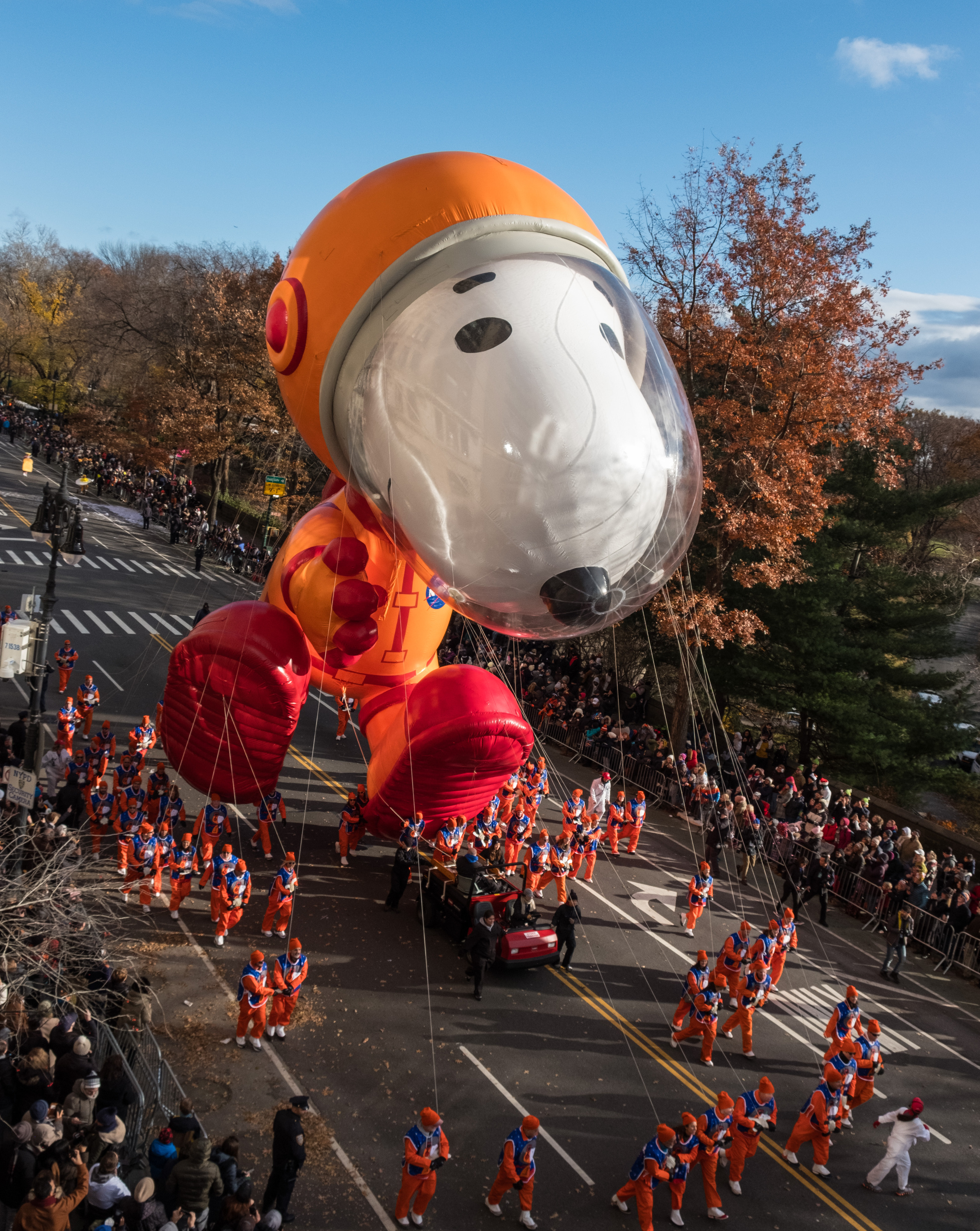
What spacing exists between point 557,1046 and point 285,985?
324 centimetres

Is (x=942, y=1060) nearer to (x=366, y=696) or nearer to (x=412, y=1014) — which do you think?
(x=412, y=1014)

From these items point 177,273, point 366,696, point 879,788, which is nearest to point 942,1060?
point 366,696

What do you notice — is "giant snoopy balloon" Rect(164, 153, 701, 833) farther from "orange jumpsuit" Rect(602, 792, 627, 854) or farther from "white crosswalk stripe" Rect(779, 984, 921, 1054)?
"orange jumpsuit" Rect(602, 792, 627, 854)

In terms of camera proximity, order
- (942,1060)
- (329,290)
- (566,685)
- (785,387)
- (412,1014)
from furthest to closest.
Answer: (566,685), (785,387), (942,1060), (412,1014), (329,290)

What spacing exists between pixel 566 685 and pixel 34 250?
83.3 metres

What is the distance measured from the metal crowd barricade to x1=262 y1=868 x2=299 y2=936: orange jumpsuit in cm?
866

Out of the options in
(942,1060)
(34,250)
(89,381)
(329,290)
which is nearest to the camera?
(329,290)

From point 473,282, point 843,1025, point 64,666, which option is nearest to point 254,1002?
point 843,1025

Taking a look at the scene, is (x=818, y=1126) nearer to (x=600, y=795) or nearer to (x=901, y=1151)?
(x=901, y=1151)

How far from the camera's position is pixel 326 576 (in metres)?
9.94

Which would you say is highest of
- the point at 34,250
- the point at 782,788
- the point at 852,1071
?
the point at 34,250

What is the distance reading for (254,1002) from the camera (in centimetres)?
922

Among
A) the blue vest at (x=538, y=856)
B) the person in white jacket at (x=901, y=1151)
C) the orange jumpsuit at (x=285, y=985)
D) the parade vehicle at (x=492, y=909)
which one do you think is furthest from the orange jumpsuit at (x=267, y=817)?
the person in white jacket at (x=901, y=1151)

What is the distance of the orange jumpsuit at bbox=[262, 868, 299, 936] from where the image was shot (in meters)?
11.0
